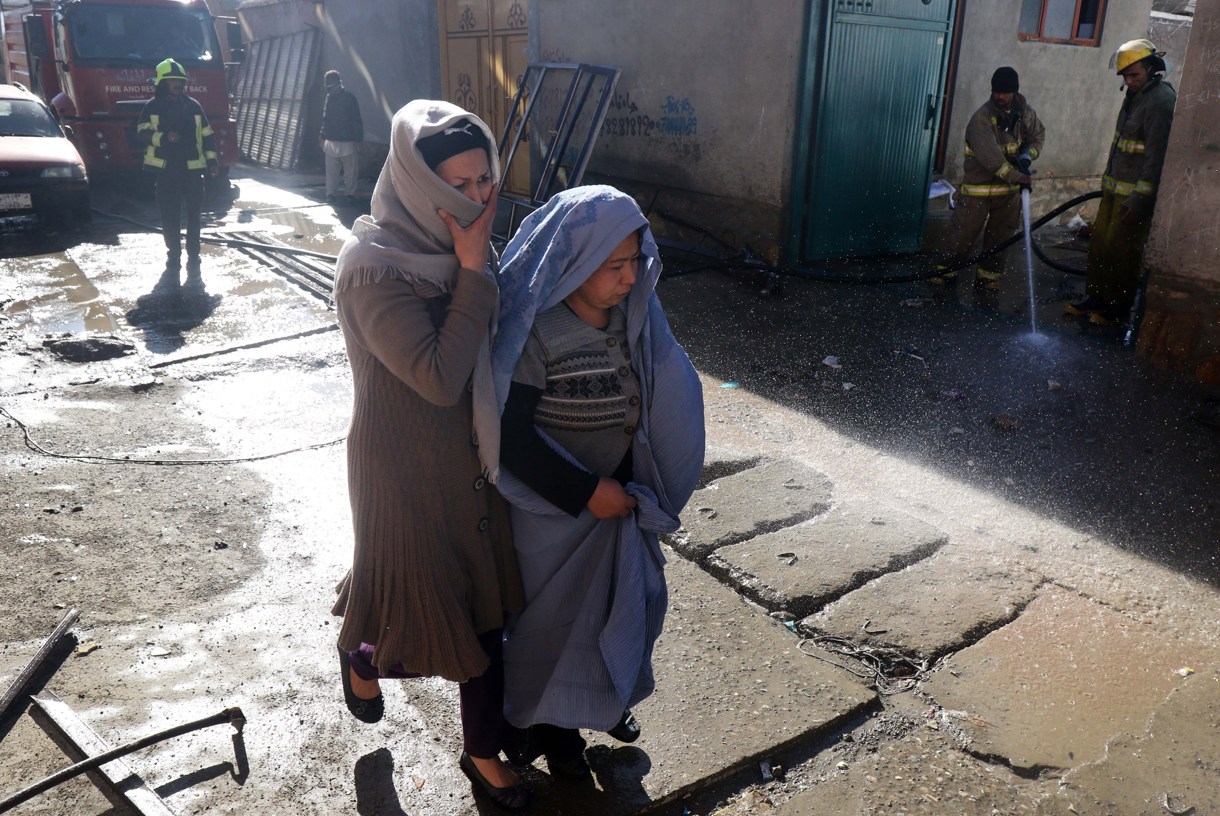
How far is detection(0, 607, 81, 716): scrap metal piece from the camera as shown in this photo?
262 centimetres

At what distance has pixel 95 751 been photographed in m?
2.40

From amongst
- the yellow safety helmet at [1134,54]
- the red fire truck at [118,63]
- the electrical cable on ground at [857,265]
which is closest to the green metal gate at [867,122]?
the electrical cable on ground at [857,265]

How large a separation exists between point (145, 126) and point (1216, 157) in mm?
7959

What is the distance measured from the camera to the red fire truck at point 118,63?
1174 cm

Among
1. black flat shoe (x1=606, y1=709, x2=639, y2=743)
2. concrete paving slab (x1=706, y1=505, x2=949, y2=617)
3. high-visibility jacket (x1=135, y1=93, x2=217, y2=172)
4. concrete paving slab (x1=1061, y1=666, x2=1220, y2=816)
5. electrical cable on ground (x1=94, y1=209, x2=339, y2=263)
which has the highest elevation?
high-visibility jacket (x1=135, y1=93, x2=217, y2=172)

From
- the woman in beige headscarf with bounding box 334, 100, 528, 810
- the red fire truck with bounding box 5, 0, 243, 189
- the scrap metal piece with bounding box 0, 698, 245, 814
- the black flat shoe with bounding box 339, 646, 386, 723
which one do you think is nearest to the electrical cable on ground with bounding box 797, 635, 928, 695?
the woman in beige headscarf with bounding box 334, 100, 528, 810

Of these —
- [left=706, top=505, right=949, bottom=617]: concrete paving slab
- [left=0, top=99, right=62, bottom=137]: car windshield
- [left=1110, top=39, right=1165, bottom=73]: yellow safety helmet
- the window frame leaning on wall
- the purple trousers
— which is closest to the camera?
the purple trousers

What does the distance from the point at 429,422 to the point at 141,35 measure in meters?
12.4

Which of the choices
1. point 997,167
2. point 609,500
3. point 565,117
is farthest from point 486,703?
point 565,117

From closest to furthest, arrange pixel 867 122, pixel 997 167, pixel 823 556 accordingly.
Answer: pixel 823 556, pixel 997 167, pixel 867 122

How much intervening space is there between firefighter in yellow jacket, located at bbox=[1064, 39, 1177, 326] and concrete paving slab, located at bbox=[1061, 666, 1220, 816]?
4.22 metres

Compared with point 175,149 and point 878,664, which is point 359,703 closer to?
point 878,664

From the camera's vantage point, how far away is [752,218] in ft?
27.4

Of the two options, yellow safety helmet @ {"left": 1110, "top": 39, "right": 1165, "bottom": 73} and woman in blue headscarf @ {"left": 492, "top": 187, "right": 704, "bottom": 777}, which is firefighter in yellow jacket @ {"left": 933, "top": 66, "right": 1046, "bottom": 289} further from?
woman in blue headscarf @ {"left": 492, "top": 187, "right": 704, "bottom": 777}
